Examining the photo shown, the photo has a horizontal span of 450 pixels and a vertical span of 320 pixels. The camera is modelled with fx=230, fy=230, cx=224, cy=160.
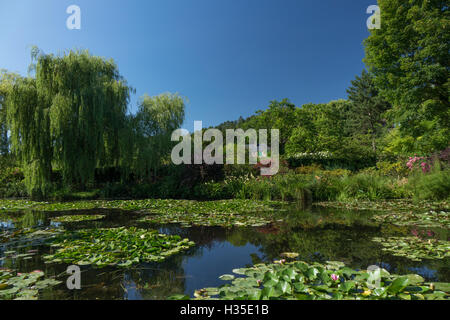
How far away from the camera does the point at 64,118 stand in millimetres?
10031

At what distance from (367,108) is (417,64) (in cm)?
2250

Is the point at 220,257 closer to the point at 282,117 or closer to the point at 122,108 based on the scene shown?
the point at 122,108

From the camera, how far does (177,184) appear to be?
11.4 metres

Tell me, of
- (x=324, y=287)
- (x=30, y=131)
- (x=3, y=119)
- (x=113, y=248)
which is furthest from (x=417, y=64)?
(x=3, y=119)

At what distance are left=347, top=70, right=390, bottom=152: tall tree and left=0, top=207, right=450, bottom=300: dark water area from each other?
1205 inches

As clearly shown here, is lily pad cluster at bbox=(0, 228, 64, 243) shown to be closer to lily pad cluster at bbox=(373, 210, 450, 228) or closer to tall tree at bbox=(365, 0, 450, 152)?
lily pad cluster at bbox=(373, 210, 450, 228)

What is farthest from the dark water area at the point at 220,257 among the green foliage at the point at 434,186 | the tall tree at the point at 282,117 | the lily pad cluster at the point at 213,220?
the tall tree at the point at 282,117

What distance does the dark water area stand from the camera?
6.68ft

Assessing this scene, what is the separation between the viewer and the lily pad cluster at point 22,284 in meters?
1.85

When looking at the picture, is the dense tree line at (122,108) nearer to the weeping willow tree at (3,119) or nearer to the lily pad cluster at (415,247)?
the weeping willow tree at (3,119)

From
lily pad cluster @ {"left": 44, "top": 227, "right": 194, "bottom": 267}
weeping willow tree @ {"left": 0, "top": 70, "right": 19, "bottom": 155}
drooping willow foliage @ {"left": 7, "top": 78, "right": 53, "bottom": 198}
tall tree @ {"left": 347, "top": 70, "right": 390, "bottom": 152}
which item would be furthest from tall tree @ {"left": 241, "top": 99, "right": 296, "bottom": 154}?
lily pad cluster @ {"left": 44, "top": 227, "right": 194, "bottom": 267}
